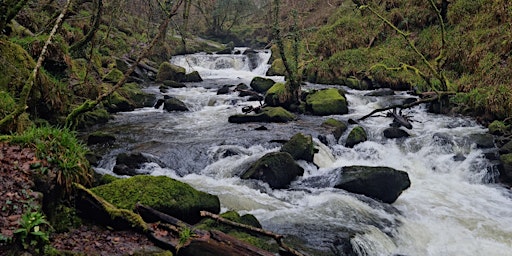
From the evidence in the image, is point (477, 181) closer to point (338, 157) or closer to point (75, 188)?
point (338, 157)

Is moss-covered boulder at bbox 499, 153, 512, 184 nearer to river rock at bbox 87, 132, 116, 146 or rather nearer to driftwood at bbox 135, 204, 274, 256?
driftwood at bbox 135, 204, 274, 256

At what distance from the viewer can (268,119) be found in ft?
48.7

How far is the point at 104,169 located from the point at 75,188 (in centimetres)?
536

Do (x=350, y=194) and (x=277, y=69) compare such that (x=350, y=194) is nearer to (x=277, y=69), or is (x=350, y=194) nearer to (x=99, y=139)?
(x=99, y=139)

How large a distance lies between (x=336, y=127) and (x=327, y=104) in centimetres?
305

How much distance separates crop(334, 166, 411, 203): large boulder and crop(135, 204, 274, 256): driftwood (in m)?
4.68

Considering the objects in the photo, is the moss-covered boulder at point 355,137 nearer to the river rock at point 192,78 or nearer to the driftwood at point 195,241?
the driftwood at point 195,241

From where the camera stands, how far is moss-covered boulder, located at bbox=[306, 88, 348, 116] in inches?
633

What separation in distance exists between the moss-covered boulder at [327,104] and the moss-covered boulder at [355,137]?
3695mm

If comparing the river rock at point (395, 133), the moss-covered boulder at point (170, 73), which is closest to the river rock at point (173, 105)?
the moss-covered boulder at point (170, 73)

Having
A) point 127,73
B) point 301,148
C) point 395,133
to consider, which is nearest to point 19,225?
point 127,73

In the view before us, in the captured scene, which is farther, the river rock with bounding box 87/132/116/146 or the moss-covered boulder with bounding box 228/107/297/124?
the moss-covered boulder with bounding box 228/107/297/124

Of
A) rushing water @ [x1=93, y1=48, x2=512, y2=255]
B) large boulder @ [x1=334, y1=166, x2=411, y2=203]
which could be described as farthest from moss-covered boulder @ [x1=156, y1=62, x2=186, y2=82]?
large boulder @ [x1=334, y1=166, x2=411, y2=203]

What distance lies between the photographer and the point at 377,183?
8.30 meters
